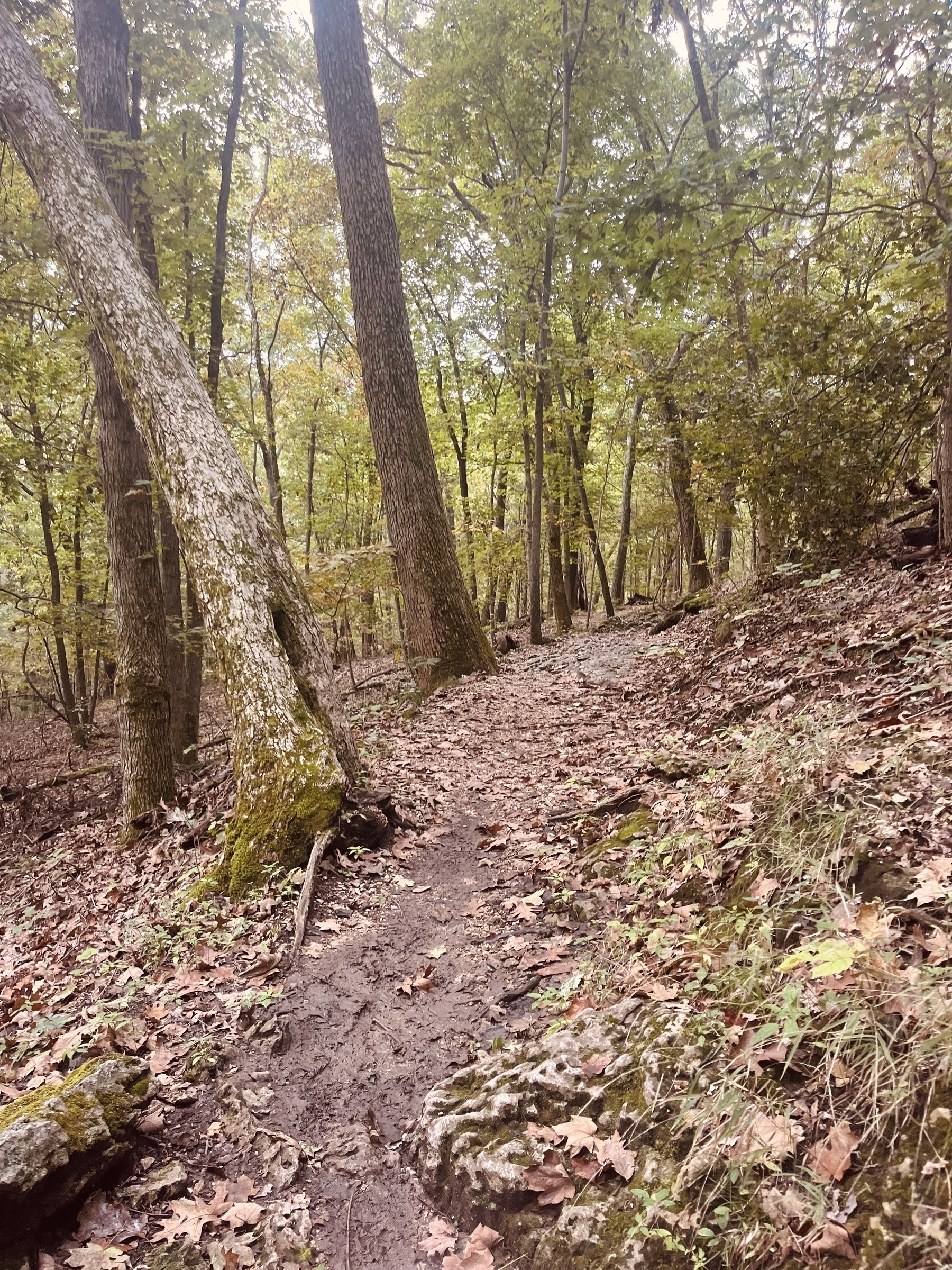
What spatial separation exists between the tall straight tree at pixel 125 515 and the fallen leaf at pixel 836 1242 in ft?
24.5

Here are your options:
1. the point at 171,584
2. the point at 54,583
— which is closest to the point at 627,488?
the point at 171,584

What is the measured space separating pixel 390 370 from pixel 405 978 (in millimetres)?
8207

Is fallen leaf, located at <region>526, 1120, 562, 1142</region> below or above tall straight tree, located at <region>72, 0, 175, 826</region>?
below

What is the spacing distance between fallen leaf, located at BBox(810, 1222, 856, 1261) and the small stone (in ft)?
7.52

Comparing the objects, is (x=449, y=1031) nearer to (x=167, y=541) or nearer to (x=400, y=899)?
(x=400, y=899)

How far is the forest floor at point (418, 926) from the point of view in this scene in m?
2.42

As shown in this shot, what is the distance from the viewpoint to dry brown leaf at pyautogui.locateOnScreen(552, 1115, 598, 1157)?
7.09 feet

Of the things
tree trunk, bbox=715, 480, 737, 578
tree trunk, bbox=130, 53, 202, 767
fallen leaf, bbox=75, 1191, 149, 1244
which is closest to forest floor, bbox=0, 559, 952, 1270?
fallen leaf, bbox=75, 1191, 149, 1244

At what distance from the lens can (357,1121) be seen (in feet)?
8.95

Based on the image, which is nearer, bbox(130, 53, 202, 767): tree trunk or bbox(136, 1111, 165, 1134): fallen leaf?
bbox(136, 1111, 165, 1134): fallen leaf

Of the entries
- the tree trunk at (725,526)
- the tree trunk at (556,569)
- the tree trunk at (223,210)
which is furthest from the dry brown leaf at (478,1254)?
the tree trunk at (556,569)

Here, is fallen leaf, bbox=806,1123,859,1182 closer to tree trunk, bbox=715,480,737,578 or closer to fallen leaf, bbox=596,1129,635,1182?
fallen leaf, bbox=596,1129,635,1182

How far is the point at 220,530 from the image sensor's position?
18.8 feet

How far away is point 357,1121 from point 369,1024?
22.0 inches
